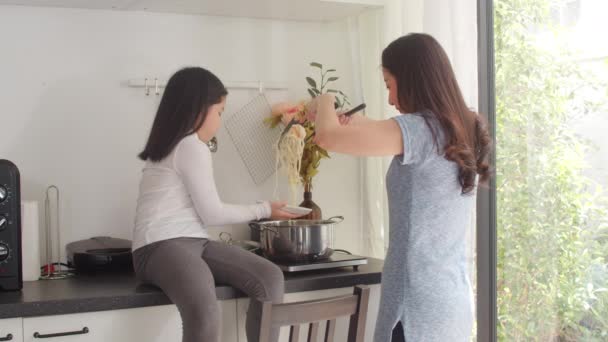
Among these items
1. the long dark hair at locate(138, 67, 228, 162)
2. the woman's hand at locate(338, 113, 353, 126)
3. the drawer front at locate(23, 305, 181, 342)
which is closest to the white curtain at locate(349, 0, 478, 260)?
the woman's hand at locate(338, 113, 353, 126)

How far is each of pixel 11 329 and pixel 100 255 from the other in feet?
1.54

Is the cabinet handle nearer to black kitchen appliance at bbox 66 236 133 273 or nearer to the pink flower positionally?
black kitchen appliance at bbox 66 236 133 273

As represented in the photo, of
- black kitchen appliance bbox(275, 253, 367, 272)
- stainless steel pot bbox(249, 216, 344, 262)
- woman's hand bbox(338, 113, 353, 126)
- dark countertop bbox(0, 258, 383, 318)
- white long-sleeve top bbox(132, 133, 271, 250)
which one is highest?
woman's hand bbox(338, 113, 353, 126)

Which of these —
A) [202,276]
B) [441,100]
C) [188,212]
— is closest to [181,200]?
[188,212]

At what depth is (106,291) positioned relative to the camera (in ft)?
6.43

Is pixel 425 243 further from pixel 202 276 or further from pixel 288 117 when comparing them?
pixel 288 117

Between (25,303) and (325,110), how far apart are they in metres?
0.89

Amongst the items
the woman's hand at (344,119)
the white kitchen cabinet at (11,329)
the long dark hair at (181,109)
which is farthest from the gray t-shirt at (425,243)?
the white kitchen cabinet at (11,329)

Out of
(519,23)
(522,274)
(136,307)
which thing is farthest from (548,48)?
(136,307)

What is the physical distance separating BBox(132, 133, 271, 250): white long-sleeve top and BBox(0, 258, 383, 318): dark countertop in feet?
0.50

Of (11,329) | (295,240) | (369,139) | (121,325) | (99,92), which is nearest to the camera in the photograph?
(369,139)

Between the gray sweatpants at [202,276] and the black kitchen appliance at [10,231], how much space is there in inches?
12.7

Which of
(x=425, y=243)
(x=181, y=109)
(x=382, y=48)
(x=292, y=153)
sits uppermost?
(x=382, y=48)

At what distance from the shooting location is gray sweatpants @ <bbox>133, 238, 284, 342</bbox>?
186 cm
